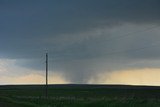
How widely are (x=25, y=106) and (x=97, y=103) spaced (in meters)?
8.69

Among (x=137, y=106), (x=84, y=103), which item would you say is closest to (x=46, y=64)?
(x=84, y=103)

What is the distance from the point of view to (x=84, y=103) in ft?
193

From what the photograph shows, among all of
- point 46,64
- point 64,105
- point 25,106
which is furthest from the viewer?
point 46,64

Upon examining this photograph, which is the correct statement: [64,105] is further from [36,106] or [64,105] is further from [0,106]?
[0,106]

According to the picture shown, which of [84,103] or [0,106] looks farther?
[84,103]

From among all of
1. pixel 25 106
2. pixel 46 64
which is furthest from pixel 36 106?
pixel 46 64

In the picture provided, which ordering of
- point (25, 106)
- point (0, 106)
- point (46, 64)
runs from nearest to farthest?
1. point (0, 106)
2. point (25, 106)
3. point (46, 64)

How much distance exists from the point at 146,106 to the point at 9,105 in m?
13.6

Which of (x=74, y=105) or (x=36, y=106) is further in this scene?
(x=74, y=105)

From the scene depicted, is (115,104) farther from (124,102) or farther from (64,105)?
(64,105)

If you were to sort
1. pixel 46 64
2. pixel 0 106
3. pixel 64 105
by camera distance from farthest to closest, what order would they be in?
pixel 46 64 < pixel 64 105 < pixel 0 106

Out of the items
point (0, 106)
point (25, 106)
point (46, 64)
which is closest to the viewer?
point (0, 106)

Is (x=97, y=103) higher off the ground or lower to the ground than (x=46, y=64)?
lower

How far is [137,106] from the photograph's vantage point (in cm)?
5441
